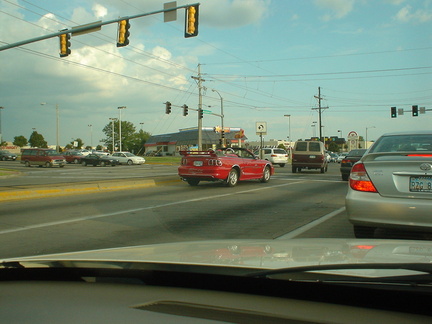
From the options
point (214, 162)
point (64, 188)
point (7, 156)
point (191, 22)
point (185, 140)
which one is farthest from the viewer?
point (185, 140)

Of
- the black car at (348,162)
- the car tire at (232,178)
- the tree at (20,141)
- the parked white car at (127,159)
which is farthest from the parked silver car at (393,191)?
the tree at (20,141)

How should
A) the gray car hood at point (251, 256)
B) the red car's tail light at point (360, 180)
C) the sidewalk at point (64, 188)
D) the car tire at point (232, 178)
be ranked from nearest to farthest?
the gray car hood at point (251, 256), the red car's tail light at point (360, 180), the sidewalk at point (64, 188), the car tire at point (232, 178)

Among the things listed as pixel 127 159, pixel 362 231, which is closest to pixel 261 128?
pixel 127 159

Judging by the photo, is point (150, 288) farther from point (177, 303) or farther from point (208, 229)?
point (208, 229)

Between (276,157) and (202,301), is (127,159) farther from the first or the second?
(202,301)

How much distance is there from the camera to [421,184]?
17.4 ft

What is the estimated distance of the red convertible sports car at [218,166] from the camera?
48.3ft

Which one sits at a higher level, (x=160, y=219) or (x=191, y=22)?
(x=191, y=22)

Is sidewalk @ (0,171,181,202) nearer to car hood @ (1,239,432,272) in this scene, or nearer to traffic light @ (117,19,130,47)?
traffic light @ (117,19,130,47)

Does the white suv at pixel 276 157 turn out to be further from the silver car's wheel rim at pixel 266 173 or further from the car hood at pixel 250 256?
the car hood at pixel 250 256

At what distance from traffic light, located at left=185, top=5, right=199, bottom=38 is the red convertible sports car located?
15.2 feet

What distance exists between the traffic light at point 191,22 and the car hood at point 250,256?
14085mm

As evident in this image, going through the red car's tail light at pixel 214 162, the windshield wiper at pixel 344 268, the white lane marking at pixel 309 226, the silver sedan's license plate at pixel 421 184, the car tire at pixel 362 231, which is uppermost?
the red car's tail light at pixel 214 162

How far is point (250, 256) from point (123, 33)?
16140mm
